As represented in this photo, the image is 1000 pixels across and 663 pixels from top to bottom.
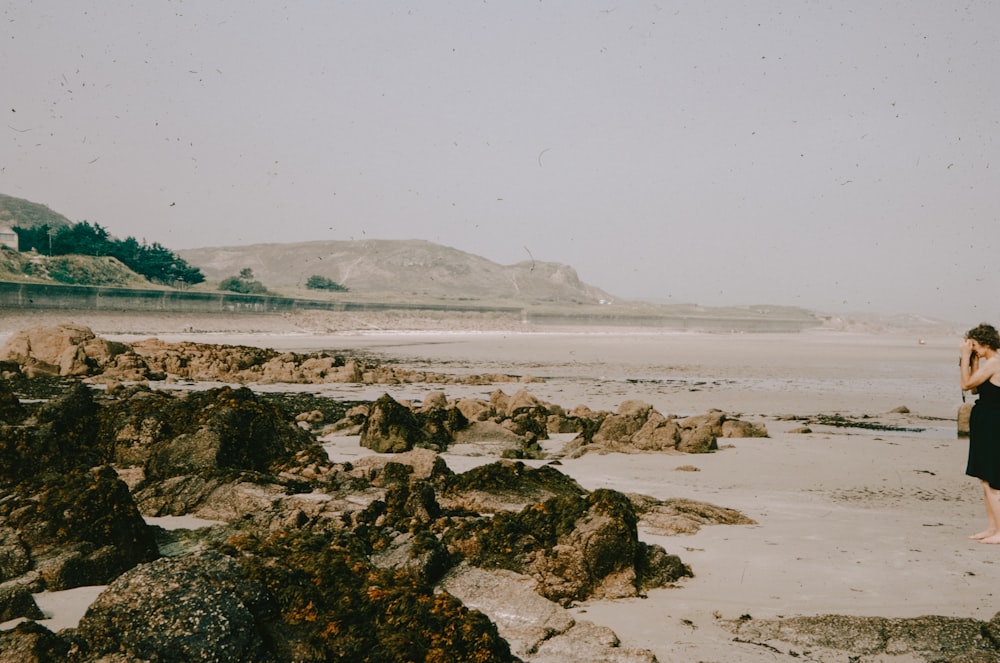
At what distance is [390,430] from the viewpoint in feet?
35.9

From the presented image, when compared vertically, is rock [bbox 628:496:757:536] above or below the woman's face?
below

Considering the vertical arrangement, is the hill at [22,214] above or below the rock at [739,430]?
above

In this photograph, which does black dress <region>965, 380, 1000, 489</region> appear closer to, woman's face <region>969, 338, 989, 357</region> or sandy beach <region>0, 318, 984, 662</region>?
woman's face <region>969, 338, 989, 357</region>

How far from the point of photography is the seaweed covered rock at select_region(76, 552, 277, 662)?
11.2 feet

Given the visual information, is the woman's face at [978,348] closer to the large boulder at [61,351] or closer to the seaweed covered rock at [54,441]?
the seaweed covered rock at [54,441]

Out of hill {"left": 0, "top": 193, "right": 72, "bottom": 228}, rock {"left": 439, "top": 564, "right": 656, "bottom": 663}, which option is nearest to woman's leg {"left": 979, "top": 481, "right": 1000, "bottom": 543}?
rock {"left": 439, "top": 564, "right": 656, "bottom": 663}

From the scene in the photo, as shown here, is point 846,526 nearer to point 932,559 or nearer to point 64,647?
point 932,559

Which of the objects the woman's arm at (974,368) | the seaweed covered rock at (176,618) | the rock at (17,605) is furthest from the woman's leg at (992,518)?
the rock at (17,605)

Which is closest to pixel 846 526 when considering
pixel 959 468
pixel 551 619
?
pixel 551 619

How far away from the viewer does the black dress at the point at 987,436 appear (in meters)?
6.48

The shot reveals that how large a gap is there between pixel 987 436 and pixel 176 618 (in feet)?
20.1

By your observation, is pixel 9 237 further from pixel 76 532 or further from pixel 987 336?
pixel 987 336

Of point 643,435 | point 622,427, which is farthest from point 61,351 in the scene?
point 643,435

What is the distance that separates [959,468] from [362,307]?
63564 mm
